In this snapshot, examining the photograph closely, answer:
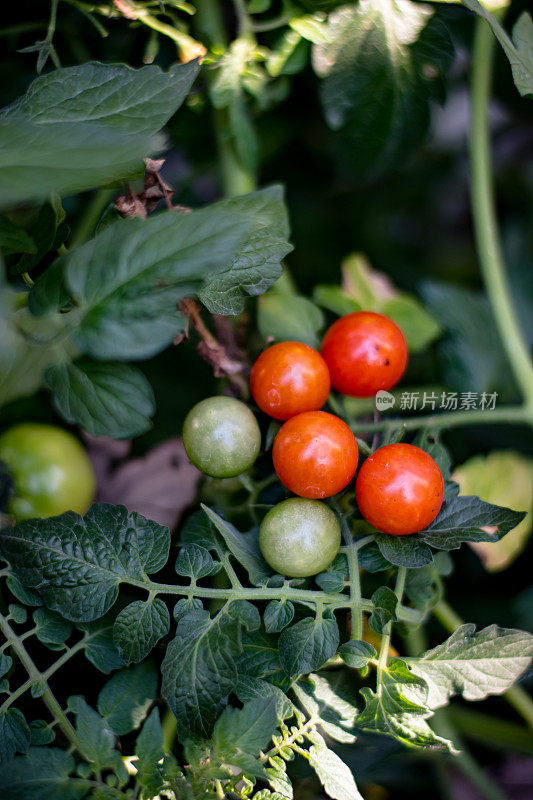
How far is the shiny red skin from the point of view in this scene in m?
0.42

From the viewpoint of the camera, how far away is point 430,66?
1.95 ft

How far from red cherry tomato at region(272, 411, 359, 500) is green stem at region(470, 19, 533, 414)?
1.12ft

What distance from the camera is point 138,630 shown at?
38 centimetres

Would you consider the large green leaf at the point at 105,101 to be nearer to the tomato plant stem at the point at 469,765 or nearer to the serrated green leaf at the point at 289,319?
the serrated green leaf at the point at 289,319

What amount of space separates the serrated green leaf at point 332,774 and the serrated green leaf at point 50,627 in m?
0.18

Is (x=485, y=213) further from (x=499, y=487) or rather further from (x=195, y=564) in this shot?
(x=195, y=564)

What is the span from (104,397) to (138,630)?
0.51 feet

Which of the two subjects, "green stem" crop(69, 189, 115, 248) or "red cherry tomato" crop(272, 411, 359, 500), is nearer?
"red cherry tomato" crop(272, 411, 359, 500)

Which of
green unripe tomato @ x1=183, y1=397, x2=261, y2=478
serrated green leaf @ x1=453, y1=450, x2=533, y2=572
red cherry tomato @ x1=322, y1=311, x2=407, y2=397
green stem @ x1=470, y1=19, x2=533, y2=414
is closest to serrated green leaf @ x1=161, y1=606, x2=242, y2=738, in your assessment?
green unripe tomato @ x1=183, y1=397, x2=261, y2=478

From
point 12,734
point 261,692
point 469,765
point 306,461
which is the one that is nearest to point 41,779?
point 12,734

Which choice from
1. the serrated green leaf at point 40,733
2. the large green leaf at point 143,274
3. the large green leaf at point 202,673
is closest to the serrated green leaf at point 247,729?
the large green leaf at point 202,673

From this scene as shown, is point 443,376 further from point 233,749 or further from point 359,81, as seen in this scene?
point 233,749

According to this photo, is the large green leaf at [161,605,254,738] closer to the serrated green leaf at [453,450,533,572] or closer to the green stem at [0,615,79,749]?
the green stem at [0,615,79,749]

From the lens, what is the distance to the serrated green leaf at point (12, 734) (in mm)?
365
